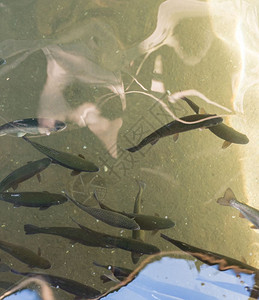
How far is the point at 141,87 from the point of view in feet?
12.6

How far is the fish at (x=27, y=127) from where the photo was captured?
11.3 ft

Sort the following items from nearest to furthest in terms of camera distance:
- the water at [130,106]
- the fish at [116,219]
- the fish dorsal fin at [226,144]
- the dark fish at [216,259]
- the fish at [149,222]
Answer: the fish at [116,219] < the fish at [149,222] < the dark fish at [216,259] < the fish dorsal fin at [226,144] < the water at [130,106]

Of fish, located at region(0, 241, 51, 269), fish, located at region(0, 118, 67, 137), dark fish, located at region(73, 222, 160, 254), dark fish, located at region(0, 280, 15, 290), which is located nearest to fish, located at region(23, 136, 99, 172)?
fish, located at region(0, 118, 67, 137)

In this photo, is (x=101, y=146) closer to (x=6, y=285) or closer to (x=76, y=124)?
(x=76, y=124)

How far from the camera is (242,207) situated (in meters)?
3.37

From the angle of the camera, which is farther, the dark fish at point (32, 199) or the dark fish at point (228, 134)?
the dark fish at point (228, 134)

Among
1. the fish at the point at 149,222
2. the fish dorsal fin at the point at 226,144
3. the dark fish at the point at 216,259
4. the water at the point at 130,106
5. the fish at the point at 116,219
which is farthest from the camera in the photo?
the water at the point at 130,106

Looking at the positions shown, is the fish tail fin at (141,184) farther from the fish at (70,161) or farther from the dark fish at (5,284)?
the dark fish at (5,284)

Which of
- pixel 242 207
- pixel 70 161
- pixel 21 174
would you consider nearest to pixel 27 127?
pixel 21 174

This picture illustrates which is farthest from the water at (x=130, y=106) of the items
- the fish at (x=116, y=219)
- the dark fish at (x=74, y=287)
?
the fish at (x=116, y=219)

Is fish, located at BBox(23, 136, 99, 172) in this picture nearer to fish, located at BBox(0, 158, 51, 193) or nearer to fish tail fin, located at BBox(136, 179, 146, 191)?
fish, located at BBox(0, 158, 51, 193)

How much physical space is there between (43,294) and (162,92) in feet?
8.46

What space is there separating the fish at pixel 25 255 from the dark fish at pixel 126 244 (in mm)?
575

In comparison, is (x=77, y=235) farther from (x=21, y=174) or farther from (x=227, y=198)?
(x=227, y=198)
